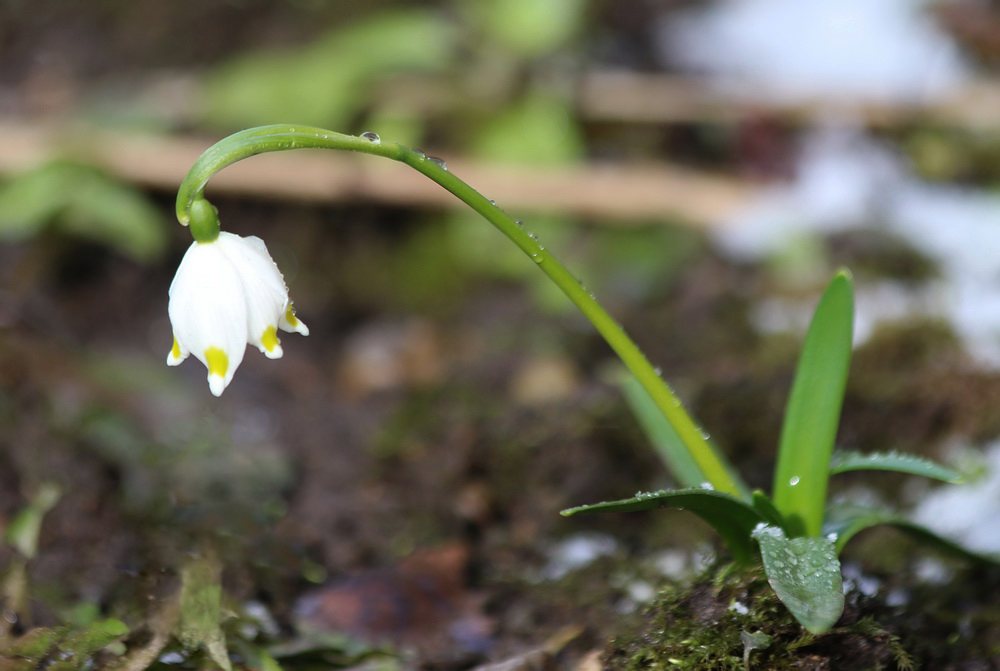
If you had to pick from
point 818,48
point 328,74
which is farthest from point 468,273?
point 818,48

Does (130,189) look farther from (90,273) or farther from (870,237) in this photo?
(870,237)

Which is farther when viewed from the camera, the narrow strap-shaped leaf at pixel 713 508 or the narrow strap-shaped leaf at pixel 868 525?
the narrow strap-shaped leaf at pixel 868 525

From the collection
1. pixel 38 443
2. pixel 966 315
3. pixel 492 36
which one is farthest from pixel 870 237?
pixel 38 443

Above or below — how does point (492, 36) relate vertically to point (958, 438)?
above

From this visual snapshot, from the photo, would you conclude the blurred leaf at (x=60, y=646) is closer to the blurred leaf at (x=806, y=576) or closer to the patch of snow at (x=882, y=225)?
the blurred leaf at (x=806, y=576)

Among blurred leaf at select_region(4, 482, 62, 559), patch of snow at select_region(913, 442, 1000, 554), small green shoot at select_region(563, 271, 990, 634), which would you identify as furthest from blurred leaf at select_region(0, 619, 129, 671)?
patch of snow at select_region(913, 442, 1000, 554)

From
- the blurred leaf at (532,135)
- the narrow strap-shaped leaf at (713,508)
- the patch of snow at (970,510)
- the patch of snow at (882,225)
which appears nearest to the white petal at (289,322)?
the narrow strap-shaped leaf at (713,508)
